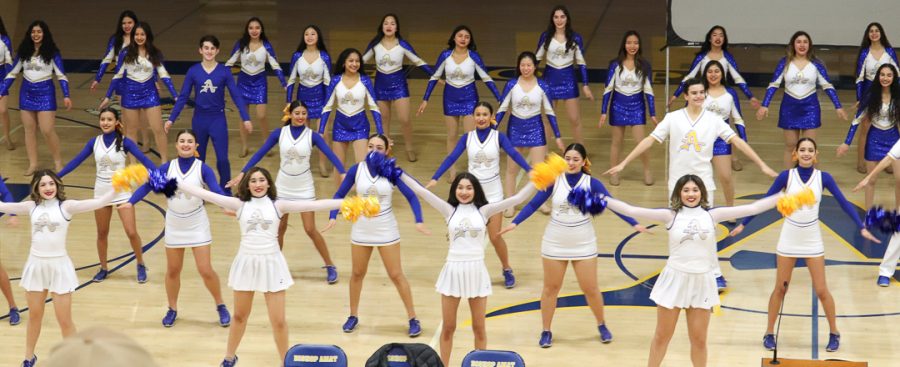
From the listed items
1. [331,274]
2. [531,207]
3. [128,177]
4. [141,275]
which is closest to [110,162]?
[141,275]

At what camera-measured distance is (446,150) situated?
12.8 m

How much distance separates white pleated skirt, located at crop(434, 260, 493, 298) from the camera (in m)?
7.34

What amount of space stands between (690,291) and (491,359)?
1.66 m

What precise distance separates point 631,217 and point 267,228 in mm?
2348

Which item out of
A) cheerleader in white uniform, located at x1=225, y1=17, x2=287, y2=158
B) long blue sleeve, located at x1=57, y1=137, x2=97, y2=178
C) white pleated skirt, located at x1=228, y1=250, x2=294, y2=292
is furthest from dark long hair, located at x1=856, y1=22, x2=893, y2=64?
long blue sleeve, located at x1=57, y1=137, x2=97, y2=178

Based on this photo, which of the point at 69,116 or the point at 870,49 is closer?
the point at 870,49

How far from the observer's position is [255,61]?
1201cm

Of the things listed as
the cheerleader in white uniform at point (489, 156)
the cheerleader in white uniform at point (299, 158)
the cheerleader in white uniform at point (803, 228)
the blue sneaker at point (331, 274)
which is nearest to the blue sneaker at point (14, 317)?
the cheerleader in white uniform at point (299, 158)

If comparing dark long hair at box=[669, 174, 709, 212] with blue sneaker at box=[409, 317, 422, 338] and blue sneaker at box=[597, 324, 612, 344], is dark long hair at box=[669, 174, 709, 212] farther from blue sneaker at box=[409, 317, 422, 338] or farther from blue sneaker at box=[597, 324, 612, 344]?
blue sneaker at box=[409, 317, 422, 338]

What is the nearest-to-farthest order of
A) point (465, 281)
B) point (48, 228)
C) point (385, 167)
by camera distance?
point (465, 281) < point (48, 228) < point (385, 167)

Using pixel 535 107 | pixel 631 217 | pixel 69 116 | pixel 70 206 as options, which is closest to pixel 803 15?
pixel 535 107

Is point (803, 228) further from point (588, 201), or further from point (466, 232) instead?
point (466, 232)

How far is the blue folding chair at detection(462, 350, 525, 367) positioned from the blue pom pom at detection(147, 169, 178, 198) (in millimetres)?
2778

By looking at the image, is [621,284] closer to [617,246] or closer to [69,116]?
[617,246]
